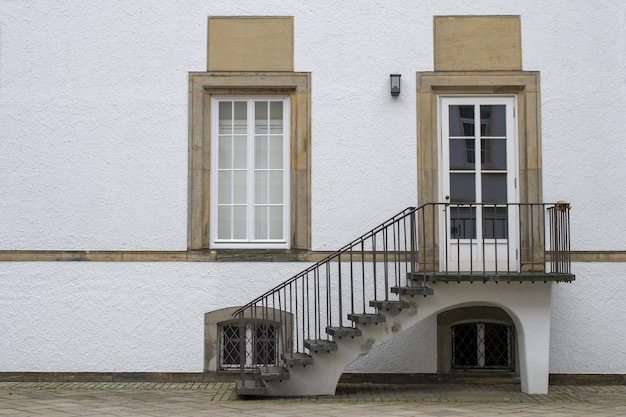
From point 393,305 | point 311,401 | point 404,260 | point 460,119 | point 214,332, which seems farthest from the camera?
point 460,119

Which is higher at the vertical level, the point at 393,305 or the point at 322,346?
the point at 393,305

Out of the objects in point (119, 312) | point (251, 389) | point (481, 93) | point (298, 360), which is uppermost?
point (481, 93)

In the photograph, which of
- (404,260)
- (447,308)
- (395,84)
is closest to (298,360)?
(447,308)

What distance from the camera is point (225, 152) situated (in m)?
12.5

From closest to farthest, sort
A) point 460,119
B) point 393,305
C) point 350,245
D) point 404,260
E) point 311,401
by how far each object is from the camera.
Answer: point 311,401
point 393,305
point 350,245
point 404,260
point 460,119

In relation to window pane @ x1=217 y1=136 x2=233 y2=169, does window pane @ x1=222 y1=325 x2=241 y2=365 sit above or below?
below

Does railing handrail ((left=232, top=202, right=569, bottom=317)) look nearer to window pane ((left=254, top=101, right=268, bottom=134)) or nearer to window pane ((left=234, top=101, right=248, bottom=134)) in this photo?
window pane ((left=254, top=101, right=268, bottom=134))

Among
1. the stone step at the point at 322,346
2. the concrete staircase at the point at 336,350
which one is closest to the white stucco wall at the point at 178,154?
the concrete staircase at the point at 336,350

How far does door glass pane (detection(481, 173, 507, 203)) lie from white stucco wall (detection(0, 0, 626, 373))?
0.62m

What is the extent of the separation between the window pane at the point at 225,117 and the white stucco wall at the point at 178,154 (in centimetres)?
53

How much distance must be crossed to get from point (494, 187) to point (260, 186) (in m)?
3.12

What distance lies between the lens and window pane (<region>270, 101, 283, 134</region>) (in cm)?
1245

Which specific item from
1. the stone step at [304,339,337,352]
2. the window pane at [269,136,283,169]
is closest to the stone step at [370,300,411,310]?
the stone step at [304,339,337,352]

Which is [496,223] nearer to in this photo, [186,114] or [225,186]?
[225,186]
